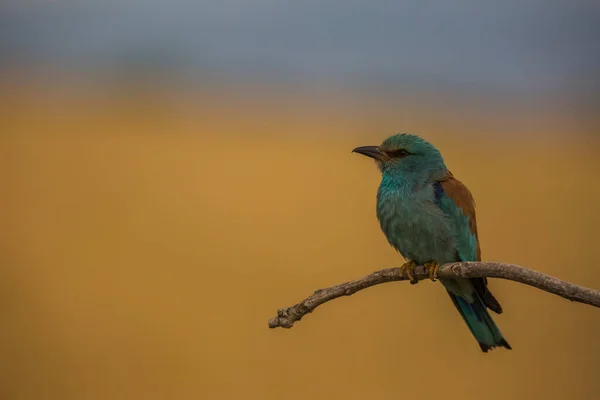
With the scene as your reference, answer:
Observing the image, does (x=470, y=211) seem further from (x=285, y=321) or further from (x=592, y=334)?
(x=592, y=334)

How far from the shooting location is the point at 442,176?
12.6 ft

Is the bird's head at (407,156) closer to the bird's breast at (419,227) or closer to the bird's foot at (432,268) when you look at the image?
the bird's breast at (419,227)

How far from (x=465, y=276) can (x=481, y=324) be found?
818 mm

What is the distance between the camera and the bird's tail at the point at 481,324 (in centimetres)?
377

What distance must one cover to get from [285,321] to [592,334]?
4.92 m

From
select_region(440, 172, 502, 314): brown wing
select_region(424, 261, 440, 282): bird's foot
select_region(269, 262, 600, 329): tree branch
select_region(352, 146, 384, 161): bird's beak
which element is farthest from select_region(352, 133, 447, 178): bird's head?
select_region(269, 262, 600, 329): tree branch

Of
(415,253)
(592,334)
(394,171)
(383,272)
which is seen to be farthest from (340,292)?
(592,334)

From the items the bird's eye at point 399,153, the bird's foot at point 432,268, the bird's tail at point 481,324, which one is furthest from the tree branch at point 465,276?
the bird's eye at point 399,153

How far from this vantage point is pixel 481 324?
3.81m

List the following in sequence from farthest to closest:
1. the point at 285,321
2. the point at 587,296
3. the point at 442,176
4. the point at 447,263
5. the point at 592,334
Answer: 1. the point at 592,334
2. the point at 442,176
3. the point at 447,263
4. the point at 285,321
5. the point at 587,296

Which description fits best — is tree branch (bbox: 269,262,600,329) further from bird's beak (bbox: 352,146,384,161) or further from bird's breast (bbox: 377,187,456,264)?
bird's beak (bbox: 352,146,384,161)

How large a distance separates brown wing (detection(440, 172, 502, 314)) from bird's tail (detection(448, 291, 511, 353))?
3.5 inches

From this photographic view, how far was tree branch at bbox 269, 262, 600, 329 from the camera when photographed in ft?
8.21

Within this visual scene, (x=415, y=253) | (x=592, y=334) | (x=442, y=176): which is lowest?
(x=592, y=334)
